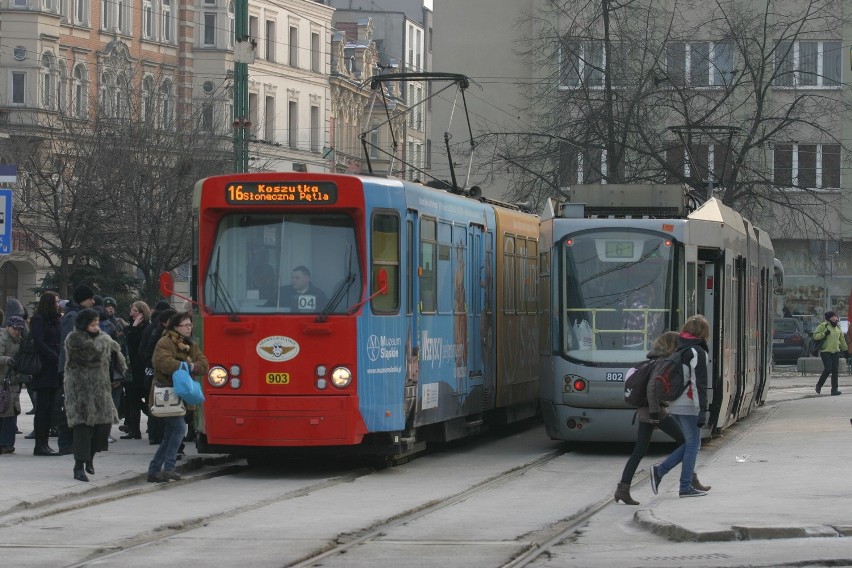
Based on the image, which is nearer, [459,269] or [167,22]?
[459,269]

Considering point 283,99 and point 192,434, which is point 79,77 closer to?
point 283,99

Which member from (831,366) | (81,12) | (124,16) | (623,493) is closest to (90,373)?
(623,493)

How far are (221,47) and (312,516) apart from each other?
58800 millimetres

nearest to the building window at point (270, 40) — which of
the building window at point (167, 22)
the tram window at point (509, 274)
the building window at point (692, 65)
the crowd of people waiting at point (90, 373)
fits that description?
the building window at point (167, 22)

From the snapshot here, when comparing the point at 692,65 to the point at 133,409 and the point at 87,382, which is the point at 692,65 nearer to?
the point at 133,409

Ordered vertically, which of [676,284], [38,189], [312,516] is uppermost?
[38,189]

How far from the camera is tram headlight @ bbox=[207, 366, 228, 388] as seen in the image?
1659 cm

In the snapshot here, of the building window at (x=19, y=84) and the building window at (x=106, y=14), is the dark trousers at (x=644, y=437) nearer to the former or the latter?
the building window at (x=19, y=84)

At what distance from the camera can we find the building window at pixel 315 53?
80.0m

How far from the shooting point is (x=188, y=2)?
7019cm

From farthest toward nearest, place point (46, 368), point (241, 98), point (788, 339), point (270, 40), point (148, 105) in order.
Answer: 1. point (270, 40)
2. point (788, 339)
3. point (148, 105)
4. point (241, 98)
5. point (46, 368)

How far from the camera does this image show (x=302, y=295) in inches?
655

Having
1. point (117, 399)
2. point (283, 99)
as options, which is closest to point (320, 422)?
point (117, 399)

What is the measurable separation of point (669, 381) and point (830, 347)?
21.1 metres
